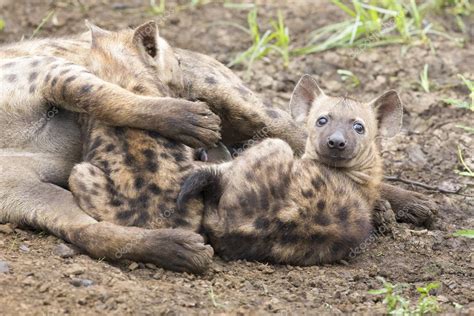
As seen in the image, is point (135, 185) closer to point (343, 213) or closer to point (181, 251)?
point (181, 251)

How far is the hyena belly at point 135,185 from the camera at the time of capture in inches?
192

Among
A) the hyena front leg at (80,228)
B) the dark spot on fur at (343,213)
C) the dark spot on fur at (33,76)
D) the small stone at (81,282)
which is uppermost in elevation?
the dark spot on fur at (33,76)

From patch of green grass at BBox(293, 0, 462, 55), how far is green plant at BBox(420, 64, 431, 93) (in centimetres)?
49

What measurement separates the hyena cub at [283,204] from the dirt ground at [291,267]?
11cm

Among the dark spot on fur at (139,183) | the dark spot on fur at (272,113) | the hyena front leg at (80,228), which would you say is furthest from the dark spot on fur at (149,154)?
the dark spot on fur at (272,113)

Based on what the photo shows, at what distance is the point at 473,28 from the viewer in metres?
8.30

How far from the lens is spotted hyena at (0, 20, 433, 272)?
482 cm

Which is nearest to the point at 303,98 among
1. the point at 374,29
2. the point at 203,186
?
the point at 203,186

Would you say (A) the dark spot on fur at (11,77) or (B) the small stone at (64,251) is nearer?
(B) the small stone at (64,251)

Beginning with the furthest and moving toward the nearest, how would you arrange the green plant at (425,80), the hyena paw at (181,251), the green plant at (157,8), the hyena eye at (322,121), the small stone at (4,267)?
the green plant at (157,8)
the green plant at (425,80)
the hyena eye at (322,121)
the hyena paw at (181,251)
the small stone at (4,267)

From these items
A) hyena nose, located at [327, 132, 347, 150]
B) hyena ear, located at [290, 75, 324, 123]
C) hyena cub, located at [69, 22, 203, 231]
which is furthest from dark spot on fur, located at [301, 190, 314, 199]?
hyena ear, located at [290, 75, 324, 123]

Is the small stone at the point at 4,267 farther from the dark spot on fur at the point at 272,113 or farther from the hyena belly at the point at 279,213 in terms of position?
the dark spot on fur at the point at 272,113

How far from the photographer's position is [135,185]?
4.87m

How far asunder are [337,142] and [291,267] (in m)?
0.68
